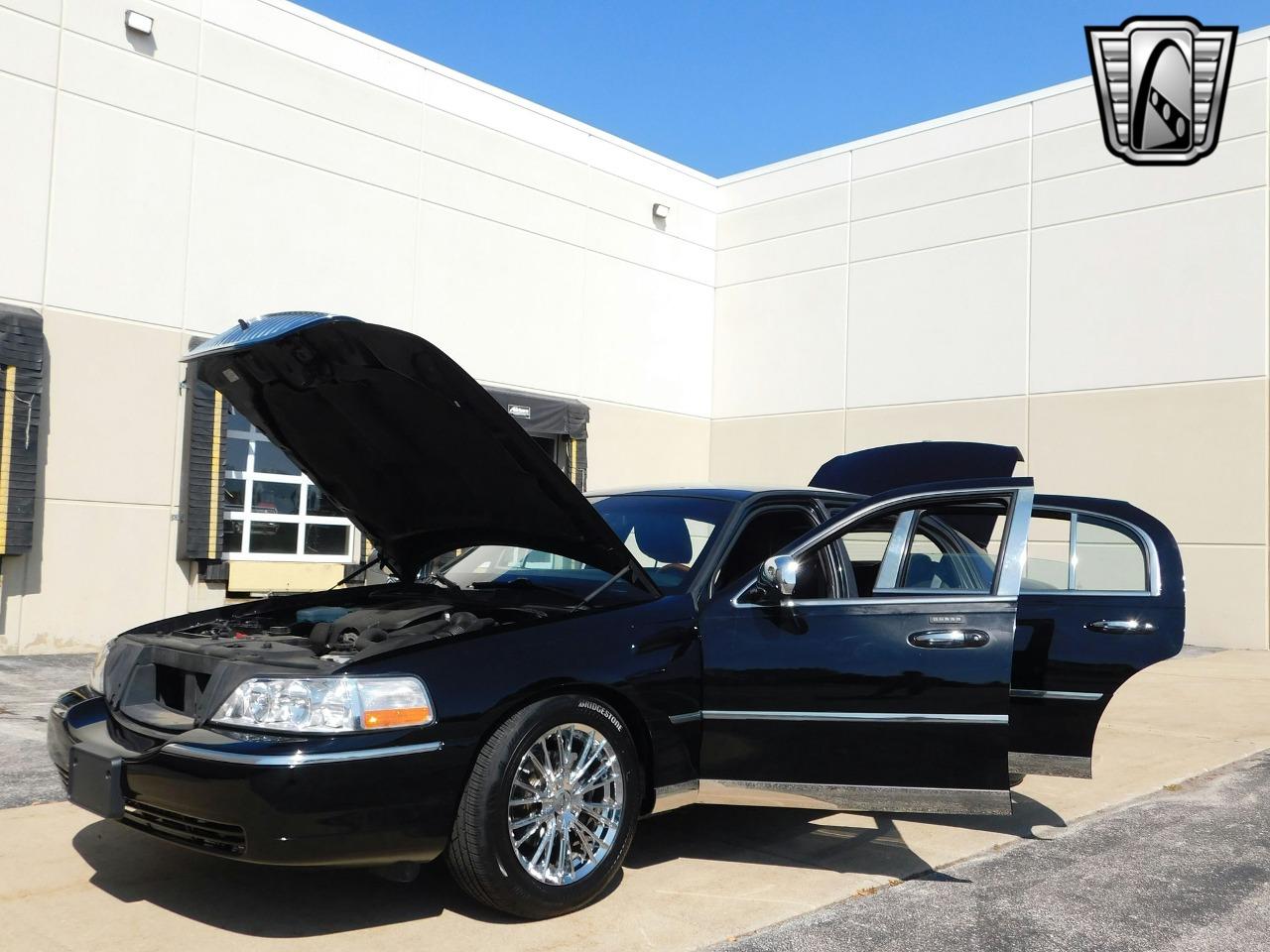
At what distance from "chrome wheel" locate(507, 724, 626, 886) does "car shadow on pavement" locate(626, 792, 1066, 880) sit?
2.03 ft

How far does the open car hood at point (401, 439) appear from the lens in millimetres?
4164

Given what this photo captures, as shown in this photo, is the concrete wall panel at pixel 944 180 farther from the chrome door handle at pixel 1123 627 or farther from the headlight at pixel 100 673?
the headlight at pixel 100 673

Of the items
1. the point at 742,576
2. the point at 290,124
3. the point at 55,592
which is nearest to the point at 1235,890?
the point at 742,576

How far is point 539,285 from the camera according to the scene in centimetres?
1652

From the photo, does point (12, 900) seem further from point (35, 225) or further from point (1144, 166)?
point (1144, 166)

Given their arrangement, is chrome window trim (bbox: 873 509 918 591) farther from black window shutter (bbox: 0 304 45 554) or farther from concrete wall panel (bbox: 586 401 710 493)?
concrete wall panel (bbox: 586 401 710 493)

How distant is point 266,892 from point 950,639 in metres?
2.64

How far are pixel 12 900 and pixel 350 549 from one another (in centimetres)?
1025

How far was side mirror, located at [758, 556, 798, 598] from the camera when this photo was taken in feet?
14.3

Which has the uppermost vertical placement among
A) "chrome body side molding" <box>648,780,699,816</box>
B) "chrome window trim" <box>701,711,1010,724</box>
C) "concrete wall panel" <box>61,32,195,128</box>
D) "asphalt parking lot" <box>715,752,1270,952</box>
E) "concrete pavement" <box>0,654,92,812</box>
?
"concrete wall panel" <box>61,32,195,128</box>

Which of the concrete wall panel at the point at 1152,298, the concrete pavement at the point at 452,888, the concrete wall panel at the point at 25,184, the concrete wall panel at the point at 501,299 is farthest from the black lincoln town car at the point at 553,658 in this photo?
the concrete wall panel at the point at 1152,298

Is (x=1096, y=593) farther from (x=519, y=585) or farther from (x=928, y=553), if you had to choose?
(x=519, y=585)

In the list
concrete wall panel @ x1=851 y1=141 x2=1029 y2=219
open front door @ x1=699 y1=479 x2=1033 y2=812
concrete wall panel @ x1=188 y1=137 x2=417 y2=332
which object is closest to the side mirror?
open front door @ x1=699 y1=479 x2=1033 y2=812

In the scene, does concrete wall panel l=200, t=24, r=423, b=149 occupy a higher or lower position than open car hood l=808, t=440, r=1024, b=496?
higher
